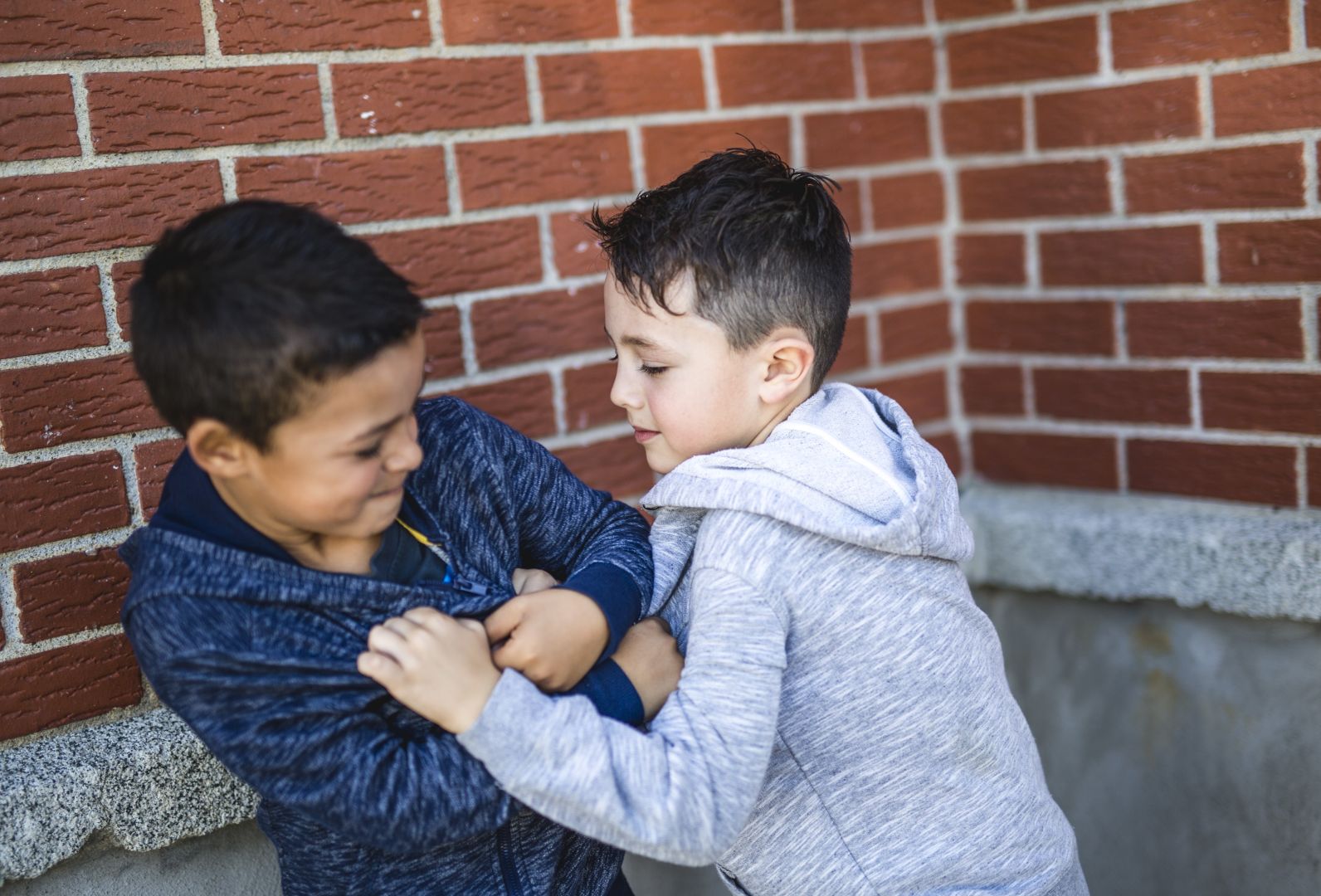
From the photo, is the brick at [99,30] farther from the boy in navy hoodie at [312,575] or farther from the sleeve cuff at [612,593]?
the sleeve cuff at [612,593]

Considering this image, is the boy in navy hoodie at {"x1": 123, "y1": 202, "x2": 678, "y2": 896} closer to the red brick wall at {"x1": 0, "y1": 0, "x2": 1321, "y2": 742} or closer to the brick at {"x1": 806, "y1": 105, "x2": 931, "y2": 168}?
the red brick wall at {"x1": 0, "y1": 0, "x2": 1321, "y2": 742}

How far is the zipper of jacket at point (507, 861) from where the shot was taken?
173 cm

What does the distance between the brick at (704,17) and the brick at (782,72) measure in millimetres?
46

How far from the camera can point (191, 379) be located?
149 centimetres

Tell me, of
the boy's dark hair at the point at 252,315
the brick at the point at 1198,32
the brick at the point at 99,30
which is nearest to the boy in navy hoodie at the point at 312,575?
the boy's dark hair at the point at 252,315

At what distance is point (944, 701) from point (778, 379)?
0.55 m

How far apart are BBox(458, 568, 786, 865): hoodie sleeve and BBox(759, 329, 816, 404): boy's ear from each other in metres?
0.42

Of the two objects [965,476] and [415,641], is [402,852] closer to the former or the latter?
[415,641]

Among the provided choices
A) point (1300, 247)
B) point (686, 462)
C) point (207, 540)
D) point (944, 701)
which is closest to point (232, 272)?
point (207, 540)

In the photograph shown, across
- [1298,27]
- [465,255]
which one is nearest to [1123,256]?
[1298,27]

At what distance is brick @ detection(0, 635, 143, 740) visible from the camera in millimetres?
1951

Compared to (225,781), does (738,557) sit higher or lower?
higher

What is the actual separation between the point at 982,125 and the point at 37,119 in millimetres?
2034

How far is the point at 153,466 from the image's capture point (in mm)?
2043
